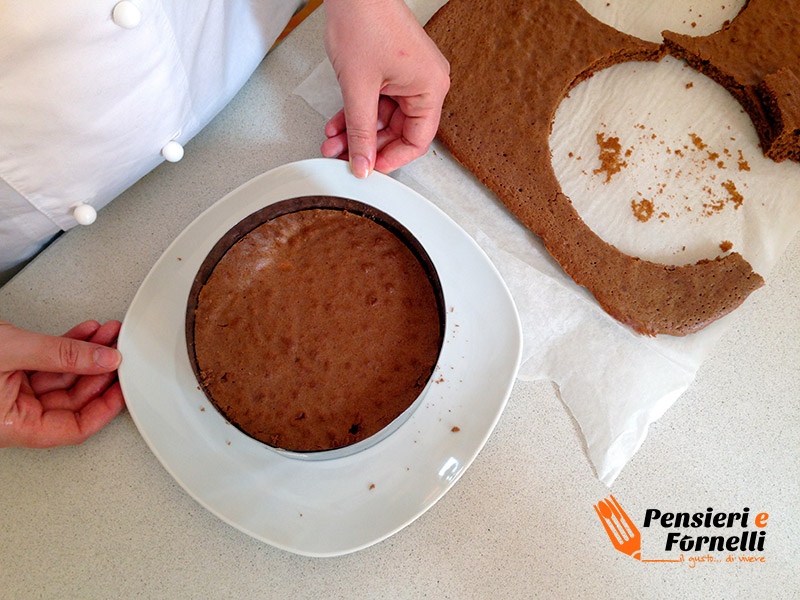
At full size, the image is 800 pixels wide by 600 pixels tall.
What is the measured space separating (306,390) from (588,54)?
3.03ft

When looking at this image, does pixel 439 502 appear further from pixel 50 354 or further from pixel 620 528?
pixel 50 354

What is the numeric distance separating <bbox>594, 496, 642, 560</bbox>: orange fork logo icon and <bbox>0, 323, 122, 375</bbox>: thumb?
0.93 metres

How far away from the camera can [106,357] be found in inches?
38.3

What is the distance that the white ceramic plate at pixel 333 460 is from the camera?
1.00 meters

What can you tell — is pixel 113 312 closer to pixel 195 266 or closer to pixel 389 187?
pixel 195 266

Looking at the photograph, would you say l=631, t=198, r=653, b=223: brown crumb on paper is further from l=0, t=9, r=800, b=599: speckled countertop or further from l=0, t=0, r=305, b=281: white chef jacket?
l=0, t=0, r=305, b=281: white chef jacket

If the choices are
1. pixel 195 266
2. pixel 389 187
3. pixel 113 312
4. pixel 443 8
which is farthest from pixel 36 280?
pixel 443 8

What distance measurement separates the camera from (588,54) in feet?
4.04

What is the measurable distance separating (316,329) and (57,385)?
0.49 m

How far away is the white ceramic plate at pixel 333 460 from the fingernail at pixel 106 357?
0.03 metres

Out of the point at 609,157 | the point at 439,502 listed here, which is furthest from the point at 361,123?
the point at 439,502

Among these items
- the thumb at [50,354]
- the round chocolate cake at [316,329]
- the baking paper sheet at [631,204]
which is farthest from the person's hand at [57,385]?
the baking paper sheet at [631,204]

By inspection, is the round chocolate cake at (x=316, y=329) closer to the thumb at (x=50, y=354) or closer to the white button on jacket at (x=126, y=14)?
the thumb at (x=50, y=354)

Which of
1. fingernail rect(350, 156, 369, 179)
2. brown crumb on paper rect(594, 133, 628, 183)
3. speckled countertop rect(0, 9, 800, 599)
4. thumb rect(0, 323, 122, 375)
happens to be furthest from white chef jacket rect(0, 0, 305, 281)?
brown crumb on paper rect(594, 133, 628, 183)
